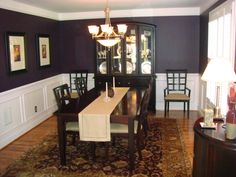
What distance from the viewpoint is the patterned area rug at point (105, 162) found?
320 centimetres

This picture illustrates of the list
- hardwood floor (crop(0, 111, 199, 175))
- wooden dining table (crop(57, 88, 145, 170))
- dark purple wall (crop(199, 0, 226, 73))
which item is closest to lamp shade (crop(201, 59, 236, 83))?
wooden dining table (crop(57, 88, 145, 170))

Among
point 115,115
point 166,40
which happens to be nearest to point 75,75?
point 166,40

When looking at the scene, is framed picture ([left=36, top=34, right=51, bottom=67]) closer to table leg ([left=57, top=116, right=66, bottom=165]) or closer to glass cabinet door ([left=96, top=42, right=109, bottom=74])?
glass cabinet door ([left=96, top=42, right=109, bottom=74])

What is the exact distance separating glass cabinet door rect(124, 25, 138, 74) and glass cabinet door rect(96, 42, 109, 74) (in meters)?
0.46

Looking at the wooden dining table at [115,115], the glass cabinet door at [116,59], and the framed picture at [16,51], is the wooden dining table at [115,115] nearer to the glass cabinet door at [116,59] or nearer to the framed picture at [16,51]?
the framed picture at [16,51]

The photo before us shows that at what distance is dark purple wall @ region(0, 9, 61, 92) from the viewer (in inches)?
164

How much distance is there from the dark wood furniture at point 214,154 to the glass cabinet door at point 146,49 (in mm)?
3363

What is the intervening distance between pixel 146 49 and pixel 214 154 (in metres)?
3.76

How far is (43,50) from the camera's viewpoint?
5.51 meters

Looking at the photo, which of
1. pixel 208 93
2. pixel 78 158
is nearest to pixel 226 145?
pixel 78 158

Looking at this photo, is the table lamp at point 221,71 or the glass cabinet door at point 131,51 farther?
the glass cabinet door at point 131,51

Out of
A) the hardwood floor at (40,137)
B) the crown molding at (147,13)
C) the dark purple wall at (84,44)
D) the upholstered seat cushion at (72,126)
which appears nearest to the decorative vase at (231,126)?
the hardwood floor at (40,137)

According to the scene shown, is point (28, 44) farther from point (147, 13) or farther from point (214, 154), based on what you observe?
point (214, 154)

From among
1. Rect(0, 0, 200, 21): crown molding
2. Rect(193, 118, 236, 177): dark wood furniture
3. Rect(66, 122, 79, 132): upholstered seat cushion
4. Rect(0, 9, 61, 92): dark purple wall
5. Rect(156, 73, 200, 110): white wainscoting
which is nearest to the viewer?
Rect(193, 118, 236, 177): dark wood furniture
